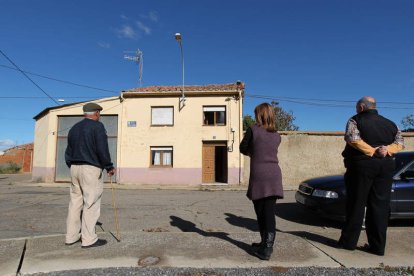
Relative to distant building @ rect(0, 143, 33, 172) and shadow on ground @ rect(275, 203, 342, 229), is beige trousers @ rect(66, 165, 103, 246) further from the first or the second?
distant building @ rect(0, 143, 33, 172)

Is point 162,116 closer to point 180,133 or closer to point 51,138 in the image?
point 180,133

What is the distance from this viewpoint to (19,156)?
133ft

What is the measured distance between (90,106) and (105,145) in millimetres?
569

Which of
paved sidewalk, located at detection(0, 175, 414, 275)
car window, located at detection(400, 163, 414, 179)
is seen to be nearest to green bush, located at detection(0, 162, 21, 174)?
paved sidewalk, located at detection(0, 175, 414, 275)

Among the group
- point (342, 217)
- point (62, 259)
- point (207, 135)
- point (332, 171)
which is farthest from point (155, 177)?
point (62, 259)

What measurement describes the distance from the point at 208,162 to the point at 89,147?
16.1 meters

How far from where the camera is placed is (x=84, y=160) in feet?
13.7

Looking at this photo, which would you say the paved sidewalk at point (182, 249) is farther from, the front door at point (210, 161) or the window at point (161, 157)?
the window at point (161, 157)

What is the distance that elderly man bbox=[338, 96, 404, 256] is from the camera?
13.5ft

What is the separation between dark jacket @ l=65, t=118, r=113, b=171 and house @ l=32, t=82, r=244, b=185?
50.6 ft

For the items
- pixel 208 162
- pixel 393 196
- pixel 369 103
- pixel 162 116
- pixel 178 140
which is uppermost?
pixel 162 116

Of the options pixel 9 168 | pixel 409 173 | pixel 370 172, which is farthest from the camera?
pixel 9 168

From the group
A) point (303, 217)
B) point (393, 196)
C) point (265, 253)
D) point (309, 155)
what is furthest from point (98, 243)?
point (309, 155)

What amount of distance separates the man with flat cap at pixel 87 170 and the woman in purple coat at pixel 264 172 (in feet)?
5.83
